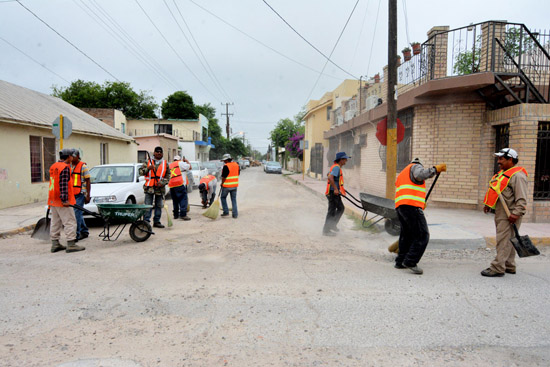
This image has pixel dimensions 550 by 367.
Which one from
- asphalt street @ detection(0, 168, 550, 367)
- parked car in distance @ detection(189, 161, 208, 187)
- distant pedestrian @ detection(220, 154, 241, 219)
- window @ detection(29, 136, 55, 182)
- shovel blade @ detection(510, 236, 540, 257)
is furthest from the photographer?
parked car in distance @ detection(189, 161, 208, 187)

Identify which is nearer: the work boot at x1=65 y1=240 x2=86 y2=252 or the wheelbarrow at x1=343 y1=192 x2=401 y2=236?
the work boot at x1=65 y1=240 x2=86 y2=252

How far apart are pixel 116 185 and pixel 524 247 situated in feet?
29.0

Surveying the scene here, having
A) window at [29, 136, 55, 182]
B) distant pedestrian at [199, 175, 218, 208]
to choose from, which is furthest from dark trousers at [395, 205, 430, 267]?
window at [29, 136, 55, 182]

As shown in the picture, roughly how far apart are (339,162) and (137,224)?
13.7 feet

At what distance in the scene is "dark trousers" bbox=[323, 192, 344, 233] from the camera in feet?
25.0

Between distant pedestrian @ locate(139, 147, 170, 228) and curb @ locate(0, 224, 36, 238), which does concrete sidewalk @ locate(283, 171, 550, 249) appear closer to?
distant pedestrian @ locate(139, 147, 170, 228)

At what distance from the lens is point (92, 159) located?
17.7 m

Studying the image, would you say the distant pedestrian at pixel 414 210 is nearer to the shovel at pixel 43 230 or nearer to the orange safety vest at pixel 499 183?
the orange safety vest at pixel 499 183

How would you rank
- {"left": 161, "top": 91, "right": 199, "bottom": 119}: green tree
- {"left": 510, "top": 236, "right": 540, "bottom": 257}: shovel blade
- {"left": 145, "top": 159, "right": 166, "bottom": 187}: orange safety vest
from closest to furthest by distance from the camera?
{"left": 510, "top": 236, "right": 540, "bottom": 257}: shovel blade, {"left": 145, "top": 159, "right": 166, "bottom": 187}: orange safety vest, {"left": 161, "top": 91, "right": 199, "bottom": 119}: green tree

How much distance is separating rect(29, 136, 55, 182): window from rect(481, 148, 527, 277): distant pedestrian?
46.9ft

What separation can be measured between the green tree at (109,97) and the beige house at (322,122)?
2654cm

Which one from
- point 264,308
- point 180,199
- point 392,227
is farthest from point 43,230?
point 392,227

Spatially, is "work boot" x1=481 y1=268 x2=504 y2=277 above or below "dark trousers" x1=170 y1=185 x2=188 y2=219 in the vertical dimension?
below

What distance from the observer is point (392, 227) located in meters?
7.65
